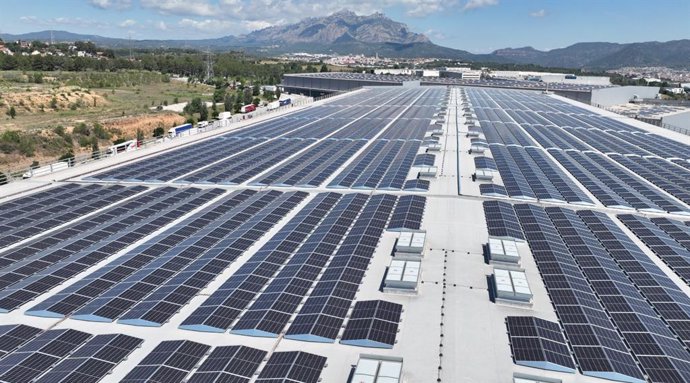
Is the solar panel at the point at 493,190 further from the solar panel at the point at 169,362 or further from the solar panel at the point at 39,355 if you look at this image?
the solar panel at the point at 39,355

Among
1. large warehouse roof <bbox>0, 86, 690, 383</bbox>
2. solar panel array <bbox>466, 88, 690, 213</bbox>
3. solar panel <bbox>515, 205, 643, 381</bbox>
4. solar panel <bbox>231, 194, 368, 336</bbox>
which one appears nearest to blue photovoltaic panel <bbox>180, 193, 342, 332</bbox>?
large warehouse roof <bbox>0, 86, 690, 383</bbox>

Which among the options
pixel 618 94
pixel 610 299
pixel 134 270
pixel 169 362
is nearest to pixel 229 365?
pixel 169 362

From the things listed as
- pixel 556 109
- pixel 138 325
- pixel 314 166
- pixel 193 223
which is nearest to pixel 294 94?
pixel 556 109

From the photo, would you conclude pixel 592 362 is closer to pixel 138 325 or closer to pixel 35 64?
pixel 138 325

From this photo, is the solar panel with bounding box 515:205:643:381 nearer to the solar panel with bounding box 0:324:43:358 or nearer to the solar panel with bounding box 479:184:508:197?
the solar panel with bounding box 479:184:508:197

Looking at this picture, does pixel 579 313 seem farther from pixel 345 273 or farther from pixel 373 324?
pixel 345 273
